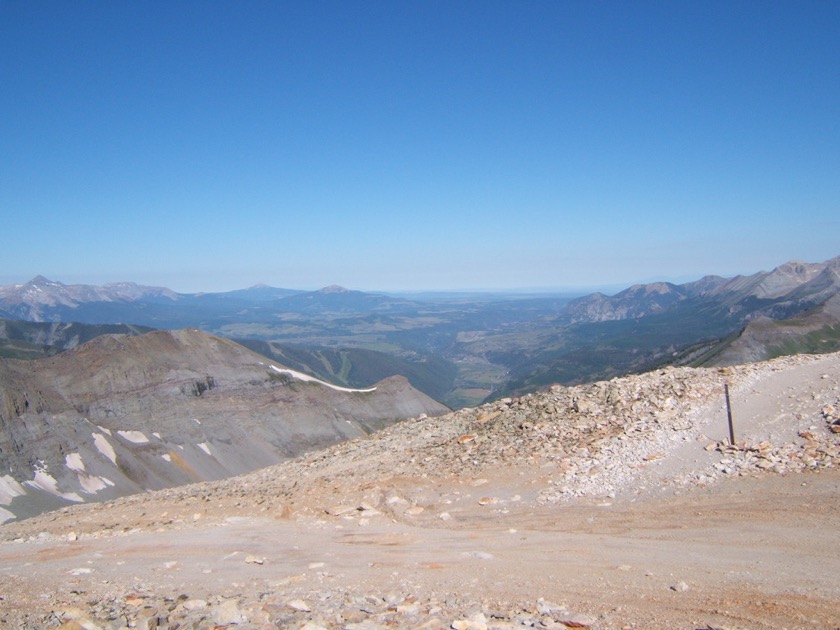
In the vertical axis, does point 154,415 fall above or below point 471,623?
below

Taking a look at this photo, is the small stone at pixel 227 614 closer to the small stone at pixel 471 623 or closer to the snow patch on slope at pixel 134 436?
the small stone at pixel 471 623

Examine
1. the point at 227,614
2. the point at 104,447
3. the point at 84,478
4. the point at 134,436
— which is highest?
the point at 227,614

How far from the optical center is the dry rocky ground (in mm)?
8781

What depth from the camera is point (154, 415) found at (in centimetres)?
8012

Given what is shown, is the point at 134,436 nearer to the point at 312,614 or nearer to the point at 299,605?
the point at 299,605

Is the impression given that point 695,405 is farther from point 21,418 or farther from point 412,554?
point 21,418

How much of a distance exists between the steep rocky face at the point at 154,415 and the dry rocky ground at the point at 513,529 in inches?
1963

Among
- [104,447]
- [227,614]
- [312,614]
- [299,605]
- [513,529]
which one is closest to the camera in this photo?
[227,614]

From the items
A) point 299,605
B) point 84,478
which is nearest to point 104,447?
point 84,478

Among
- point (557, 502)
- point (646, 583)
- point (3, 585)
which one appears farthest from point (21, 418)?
point (646, 583)

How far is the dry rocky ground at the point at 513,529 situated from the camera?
8781 mm

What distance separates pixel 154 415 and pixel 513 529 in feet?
257

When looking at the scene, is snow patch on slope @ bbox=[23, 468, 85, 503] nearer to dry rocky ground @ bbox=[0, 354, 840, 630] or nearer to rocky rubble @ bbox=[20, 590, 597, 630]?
dry rocky ground @ bbox=[0, 354, 840, 630]

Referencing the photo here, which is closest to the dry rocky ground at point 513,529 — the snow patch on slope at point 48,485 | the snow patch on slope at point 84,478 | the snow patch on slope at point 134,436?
the snow patch on slope at point 48,485
